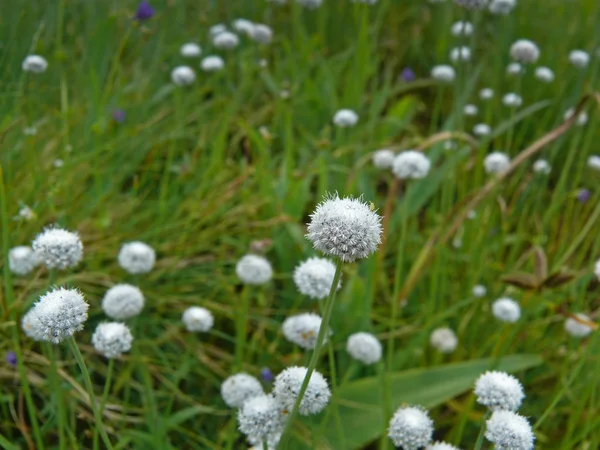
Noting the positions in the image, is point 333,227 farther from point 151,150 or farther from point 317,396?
point 151,150

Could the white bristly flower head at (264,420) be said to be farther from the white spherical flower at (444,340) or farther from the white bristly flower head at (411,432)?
the white spherical flower at (444,340)

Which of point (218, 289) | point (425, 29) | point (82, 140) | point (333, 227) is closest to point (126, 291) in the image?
point (218, 289)

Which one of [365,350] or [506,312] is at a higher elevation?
[506,312]

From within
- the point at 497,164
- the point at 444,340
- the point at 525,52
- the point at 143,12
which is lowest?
the point at 444,340

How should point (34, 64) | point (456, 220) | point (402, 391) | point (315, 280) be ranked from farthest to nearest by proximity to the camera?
point (456, 220)
point (34, 64)
point (402, 391)
point (315, 280)

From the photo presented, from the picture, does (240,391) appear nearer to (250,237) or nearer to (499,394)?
(499,394)

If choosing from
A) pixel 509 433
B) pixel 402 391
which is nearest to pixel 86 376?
pixel 509 433

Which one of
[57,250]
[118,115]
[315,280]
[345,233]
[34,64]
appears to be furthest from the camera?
[118,115]
